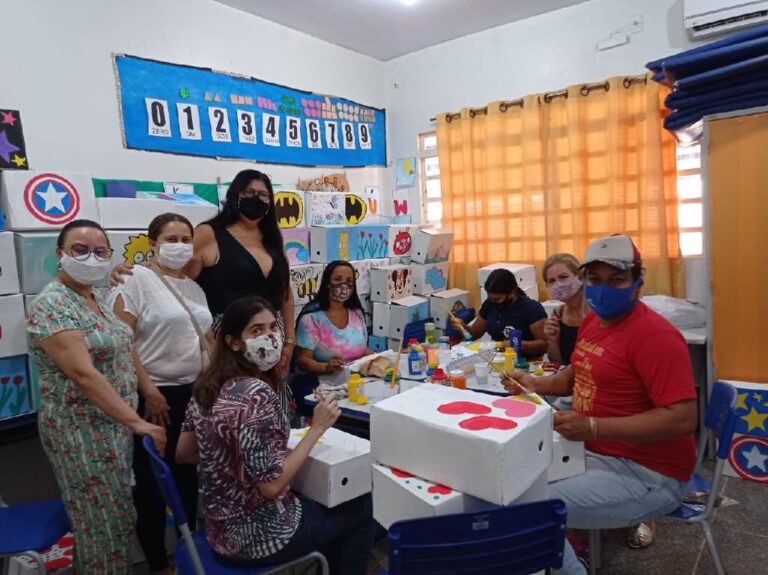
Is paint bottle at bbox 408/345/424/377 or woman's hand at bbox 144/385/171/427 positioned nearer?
woman's hand at bbox 144/385/171/427

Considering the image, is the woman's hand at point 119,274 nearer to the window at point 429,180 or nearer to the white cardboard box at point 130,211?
the white cardboard box at point 130,211

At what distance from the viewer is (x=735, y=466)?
286 cm

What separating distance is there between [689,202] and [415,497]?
346 cm

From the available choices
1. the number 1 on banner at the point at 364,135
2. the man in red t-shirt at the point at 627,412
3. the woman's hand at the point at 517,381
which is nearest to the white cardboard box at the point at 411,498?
the man in red t-shirt at the point at 627,412

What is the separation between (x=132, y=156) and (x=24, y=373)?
57.4 inches

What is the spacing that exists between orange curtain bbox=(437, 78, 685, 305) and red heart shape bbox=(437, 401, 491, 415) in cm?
294

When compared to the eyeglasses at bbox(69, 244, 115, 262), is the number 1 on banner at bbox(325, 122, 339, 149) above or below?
above

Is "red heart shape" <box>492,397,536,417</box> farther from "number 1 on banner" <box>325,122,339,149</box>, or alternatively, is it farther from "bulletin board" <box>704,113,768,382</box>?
"number 1 on banner" <box>325,122,339,149</box>

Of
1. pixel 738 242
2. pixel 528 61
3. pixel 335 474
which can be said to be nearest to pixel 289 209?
pixel 335 474

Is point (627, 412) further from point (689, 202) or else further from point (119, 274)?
point (689, 202)

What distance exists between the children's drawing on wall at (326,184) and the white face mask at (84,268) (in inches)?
93.5

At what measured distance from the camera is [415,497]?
45.7 inches

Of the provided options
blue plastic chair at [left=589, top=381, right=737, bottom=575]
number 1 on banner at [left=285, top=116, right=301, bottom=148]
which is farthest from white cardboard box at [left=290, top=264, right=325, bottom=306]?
blue plastic chair at [left=589, top=381, right=737, bottom=575]

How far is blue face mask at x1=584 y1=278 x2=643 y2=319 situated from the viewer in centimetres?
164
